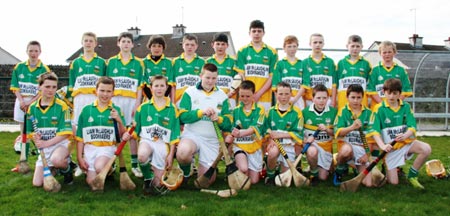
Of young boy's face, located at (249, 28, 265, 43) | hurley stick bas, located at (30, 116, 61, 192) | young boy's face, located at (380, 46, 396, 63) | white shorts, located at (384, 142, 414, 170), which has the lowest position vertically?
hurley stick bas, located at (30, 116, 61, 192)

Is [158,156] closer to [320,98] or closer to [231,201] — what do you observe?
[231,201]

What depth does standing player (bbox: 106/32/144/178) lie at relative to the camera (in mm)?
5404

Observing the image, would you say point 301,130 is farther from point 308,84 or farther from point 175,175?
point 175,175

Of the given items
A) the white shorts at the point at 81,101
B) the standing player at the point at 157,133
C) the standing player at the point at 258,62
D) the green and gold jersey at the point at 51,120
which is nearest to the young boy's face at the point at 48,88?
the green and gold jersey at the point at 51,120

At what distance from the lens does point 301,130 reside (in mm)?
5039

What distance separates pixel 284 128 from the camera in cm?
504

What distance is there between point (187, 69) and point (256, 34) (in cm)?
103

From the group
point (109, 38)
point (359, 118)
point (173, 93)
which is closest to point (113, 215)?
point (173, 93)

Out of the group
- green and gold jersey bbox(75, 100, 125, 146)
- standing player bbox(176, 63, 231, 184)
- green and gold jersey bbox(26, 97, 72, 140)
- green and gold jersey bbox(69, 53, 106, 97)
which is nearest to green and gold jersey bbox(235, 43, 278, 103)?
standing player bbox(176, 63, 231, 184)

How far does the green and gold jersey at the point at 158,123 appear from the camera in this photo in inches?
181

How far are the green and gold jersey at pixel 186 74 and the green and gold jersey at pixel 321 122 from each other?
1540 mm

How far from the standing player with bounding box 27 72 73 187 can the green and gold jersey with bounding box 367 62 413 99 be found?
3798 millimetres

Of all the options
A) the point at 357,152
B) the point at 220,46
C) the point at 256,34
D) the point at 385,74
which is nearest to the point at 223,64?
the point at 220,46

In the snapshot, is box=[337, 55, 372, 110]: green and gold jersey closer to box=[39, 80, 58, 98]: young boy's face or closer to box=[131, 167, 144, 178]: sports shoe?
box=[131, 167, 144, 178]: sports shoe
